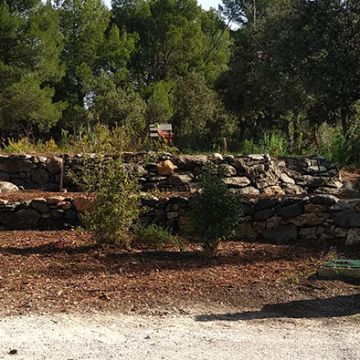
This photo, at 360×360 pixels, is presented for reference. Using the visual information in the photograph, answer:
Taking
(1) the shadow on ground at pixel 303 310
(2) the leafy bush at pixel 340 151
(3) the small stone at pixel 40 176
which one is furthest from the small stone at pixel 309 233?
(2) the leafy bush at pixel 340 151

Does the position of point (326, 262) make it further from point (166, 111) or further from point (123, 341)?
point (166, 111)

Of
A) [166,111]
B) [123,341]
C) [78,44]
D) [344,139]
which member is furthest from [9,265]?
[78,44]

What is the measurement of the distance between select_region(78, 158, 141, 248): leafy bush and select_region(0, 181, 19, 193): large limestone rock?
3494 mm

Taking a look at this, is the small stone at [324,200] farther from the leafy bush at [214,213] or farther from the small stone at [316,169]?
the small stone at [316,169]

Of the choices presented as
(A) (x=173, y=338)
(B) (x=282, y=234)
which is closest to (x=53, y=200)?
(B) (x=282, y=234)

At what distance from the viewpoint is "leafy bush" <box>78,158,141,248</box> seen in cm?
666

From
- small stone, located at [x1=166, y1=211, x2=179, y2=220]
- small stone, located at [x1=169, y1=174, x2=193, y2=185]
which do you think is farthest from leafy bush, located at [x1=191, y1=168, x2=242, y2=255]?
small stone, located at [x1=169, y1=174, x2=193, y2=185]

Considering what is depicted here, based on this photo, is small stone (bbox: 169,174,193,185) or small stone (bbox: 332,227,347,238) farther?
small stone (bbox: 169,174,193,185)

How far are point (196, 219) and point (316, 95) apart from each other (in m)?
9.53

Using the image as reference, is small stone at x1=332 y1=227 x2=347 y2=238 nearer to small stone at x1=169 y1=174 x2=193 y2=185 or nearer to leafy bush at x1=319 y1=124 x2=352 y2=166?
small stone at x1=169 y1=174 x2=193 y2=185

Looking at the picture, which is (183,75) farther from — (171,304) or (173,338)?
(173,338)

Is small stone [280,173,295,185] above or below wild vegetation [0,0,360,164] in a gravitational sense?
below

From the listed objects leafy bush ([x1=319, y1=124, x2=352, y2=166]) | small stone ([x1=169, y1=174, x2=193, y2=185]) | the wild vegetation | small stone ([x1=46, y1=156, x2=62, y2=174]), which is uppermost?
the wild vegetation

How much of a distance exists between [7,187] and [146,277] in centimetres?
526
